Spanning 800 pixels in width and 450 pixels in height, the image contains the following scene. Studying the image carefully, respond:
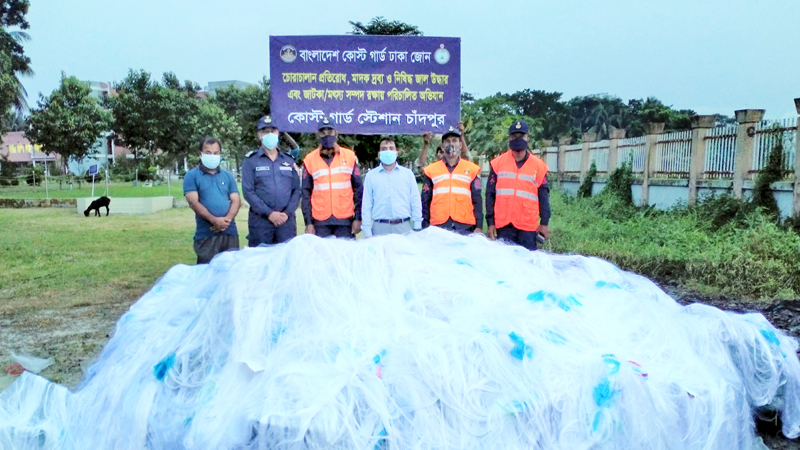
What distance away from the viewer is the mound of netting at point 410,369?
191 centimetres

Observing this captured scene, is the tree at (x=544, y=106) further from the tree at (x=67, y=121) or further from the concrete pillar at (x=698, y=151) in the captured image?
the concrete pillar at (x=698, y=151)

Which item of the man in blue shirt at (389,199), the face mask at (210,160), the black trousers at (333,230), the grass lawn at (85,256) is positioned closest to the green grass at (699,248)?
the man in blue shirt at (389,199)

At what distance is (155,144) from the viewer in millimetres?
32438

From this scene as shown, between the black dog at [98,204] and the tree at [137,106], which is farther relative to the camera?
the tree at [137,106]

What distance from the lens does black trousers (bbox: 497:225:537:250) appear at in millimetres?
5152

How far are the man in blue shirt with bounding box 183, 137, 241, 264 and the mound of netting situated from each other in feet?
7.78

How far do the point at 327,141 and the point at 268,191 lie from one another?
0.70 meters

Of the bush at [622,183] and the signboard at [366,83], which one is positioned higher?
the signboard at [366,83]

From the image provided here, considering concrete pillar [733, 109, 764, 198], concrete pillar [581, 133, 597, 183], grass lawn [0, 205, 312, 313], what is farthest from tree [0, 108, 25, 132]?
concrete pillar [733, 109, 764, 198]

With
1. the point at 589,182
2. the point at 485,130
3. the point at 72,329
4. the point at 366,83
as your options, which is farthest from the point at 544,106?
the point at 72,329

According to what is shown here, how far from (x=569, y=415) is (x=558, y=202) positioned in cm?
1192

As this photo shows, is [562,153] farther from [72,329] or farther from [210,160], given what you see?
[72,329]

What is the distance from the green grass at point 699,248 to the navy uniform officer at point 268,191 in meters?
4.14

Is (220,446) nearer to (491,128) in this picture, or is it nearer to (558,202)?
(558,202)
